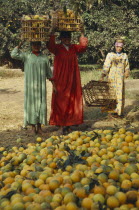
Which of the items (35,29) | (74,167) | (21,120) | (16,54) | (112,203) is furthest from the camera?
(21,120)

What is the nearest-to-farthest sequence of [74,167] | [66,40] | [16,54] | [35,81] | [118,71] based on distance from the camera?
[74,167], [16,54], [35,81], [66,40], [118,71]

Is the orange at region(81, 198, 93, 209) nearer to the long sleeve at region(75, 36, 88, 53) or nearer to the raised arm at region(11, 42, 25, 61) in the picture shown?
the raised arm at region(11, 42, 25, 61)

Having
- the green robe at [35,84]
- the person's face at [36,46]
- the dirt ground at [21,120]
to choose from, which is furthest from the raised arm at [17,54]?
the dirt ground at [21,120]

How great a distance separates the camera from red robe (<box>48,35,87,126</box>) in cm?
629

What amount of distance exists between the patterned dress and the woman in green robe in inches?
86.1

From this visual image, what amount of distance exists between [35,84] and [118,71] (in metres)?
2.55

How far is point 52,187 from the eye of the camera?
3.13 m

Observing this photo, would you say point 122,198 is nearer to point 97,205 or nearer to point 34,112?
point 97,205

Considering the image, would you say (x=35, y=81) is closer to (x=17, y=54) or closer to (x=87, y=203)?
(x=17, y=54)

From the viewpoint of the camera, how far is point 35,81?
609cm

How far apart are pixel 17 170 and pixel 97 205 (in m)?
1.51

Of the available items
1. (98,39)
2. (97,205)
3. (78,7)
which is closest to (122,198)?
(97,205)

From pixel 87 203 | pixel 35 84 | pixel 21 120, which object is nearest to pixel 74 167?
pixel 87 203

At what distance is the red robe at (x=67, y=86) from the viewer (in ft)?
20.6
